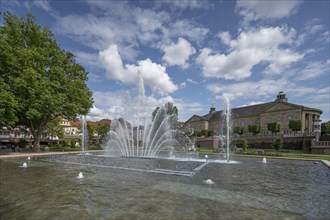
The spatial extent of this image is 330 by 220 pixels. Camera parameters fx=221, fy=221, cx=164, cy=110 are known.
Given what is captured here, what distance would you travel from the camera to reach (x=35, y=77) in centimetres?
2859

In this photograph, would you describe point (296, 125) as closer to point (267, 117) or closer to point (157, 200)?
point (267, 117)

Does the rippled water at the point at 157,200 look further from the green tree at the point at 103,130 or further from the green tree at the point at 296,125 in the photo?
the green tree at the point at 296,125

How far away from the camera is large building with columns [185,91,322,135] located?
7344 centimetres

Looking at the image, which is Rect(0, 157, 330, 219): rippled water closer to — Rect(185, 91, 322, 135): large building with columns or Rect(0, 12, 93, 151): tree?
Rect(0, 12, 93, 151): tree

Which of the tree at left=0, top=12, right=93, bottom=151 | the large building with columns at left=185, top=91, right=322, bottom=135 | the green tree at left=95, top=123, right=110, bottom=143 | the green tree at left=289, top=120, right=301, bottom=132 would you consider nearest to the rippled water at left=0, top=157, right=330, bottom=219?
the tree at left=0, top=12, right=93, bottom=151

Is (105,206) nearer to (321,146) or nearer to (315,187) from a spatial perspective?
(315,187)

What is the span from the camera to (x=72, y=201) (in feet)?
28.4

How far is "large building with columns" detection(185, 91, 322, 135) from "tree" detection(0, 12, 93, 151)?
64207 millimetres

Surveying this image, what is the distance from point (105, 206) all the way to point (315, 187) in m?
11.7

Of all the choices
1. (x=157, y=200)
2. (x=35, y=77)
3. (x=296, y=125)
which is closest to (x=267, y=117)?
(x=296, y=125)

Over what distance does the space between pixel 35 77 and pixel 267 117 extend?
78.7 metres

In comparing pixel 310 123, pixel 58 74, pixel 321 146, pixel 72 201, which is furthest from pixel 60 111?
pixel 310 123

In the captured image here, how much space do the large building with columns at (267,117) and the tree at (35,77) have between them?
64207 mm

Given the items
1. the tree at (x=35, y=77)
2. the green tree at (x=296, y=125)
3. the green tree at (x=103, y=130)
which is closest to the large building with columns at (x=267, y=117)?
the green tree at (x=296, y=125)
